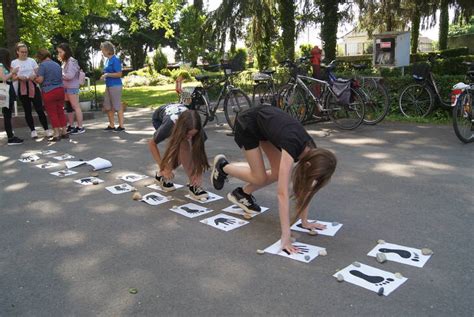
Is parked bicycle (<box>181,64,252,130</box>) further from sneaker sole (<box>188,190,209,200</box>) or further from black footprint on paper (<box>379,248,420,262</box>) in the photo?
black footprint on paper (<box>379,248,420,262</box>)

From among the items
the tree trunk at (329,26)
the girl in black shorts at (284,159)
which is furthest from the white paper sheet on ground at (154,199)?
the tree trunk at (329,26)

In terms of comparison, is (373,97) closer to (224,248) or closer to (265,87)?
(265,87)

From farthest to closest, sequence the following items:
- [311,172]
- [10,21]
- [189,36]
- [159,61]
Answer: [159,61] → [189,36] → [10,21] → [311,172]

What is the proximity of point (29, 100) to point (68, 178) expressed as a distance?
353 cm

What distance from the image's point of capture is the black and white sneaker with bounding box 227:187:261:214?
445 cm

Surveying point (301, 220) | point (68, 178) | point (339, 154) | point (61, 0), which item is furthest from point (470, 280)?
point (61, 0)

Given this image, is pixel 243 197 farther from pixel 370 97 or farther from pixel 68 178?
pixel 370 97

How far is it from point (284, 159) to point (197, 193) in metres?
1.81

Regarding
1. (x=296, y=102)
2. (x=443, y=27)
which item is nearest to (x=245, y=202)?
(x=296, y=102)

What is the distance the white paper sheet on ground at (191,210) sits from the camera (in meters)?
4.50

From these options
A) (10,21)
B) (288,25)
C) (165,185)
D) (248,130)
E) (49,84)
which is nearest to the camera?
(248,130)

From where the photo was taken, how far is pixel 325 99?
865 cm

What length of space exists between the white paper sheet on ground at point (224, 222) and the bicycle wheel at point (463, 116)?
4.23m

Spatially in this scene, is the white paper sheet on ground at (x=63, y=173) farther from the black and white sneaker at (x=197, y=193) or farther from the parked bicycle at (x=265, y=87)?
the parked bicycle at (x=265, y=87)
